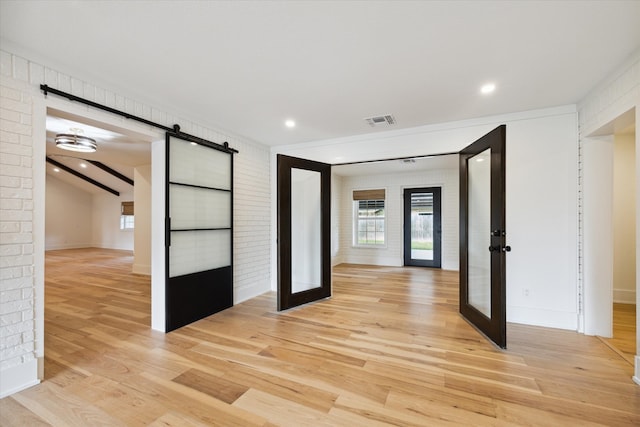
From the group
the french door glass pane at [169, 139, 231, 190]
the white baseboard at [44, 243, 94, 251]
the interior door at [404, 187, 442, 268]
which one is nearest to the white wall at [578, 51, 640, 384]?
the interior door at [404, 187, 442, 268]

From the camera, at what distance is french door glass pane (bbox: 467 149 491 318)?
3.04 metres

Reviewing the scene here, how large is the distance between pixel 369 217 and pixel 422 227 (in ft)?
4.83

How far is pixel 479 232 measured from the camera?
325cm

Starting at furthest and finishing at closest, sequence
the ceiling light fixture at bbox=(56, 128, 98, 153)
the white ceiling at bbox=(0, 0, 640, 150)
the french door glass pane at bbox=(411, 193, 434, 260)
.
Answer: the french door glass pane at bbox=(411, 193, 434, 260), the ceiling light fixture at bbox=(56, 128, 98, 153), the white ceiling at bbox=(0, 0, 640, 150)

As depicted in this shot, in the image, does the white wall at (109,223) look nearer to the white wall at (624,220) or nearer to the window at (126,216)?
the window at (126,216)

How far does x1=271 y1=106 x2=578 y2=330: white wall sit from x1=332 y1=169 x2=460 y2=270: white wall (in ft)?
11.8

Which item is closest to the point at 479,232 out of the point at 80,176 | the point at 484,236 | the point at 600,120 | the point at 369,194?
the point at 484,236

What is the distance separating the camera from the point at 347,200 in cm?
805

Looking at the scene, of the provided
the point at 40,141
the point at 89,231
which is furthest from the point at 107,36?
the point at 89,231

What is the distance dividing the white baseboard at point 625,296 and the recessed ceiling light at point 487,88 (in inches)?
154

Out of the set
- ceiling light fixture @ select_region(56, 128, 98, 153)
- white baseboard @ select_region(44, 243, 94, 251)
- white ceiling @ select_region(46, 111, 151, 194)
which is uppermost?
white ceiling @ select_region(46, 111, 151, 194)

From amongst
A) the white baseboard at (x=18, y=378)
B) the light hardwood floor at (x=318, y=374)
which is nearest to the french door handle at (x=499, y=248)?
the light hardwood floor at (x=318, y=374)

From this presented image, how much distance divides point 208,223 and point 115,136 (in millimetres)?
2200

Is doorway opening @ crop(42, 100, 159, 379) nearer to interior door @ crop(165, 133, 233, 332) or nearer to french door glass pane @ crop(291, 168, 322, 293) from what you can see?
interior door @ crop(165, 133, 233, 332)
